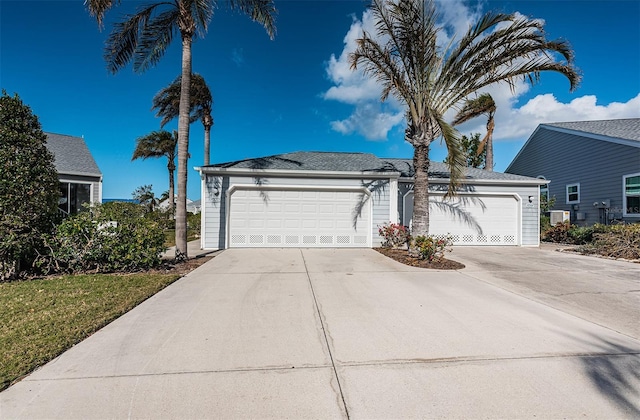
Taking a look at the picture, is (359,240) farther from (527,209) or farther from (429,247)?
(527,209)

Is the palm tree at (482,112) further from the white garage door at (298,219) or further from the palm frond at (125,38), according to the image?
the palm frond at (125,38)

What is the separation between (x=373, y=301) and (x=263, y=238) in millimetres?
6261

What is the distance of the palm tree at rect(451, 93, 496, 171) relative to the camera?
397 inches

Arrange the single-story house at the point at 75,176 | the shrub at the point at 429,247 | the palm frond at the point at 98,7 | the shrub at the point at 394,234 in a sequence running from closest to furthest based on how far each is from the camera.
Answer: the palm frond at the point at 98,7
the shrub at the point at 429,247
the shrub at the point at 394,234
the single-story house at the point at 75,176

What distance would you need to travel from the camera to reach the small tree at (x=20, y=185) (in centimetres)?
532

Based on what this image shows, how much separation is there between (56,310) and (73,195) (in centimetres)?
1198

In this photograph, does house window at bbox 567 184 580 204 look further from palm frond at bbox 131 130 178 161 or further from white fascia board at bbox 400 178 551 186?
palm frond at bbox 131 130 178 161

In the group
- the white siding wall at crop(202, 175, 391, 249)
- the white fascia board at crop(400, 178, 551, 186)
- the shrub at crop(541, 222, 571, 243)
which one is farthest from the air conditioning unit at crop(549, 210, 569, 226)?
the white siding wall at crop(202, 175, 391, 249)

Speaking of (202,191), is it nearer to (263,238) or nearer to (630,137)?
(263,238)

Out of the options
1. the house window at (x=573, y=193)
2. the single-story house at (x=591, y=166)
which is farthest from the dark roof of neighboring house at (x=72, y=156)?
the house window at (x=573, y=193)

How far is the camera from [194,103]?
49.3ft

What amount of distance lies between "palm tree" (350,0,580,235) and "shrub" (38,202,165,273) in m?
6.72

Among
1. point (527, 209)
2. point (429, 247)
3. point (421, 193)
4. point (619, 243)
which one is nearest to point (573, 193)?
point (527, 209)

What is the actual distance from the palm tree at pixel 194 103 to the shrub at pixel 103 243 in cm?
975
